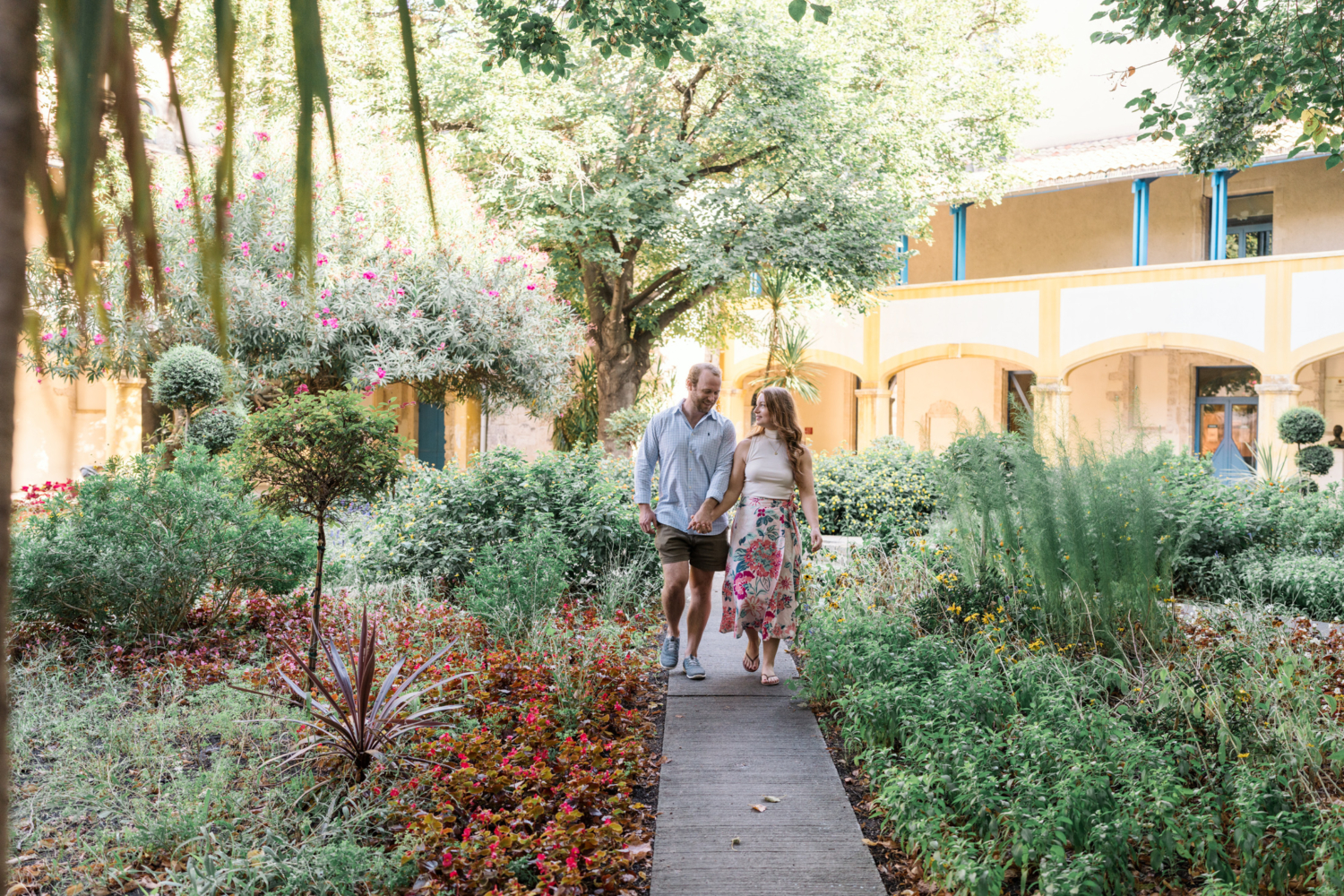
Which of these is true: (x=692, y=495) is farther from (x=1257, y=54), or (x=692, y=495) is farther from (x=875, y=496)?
(x=875, y=496)

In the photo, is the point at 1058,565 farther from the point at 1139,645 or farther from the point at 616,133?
the point at 616,133

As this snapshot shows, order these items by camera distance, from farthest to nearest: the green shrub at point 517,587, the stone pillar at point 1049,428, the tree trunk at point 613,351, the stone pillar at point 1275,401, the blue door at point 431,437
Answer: the blue door at point 431,437, the stone pillar at point 1275,401, the tree trunk at point 613,351, the green shrub at point 517,587, the stone pillar at point 1049,428

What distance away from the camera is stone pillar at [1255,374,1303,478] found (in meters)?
14.9

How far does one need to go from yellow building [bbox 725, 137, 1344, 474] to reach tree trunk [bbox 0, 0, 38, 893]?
614 inches

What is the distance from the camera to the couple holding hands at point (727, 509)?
4.77 meters

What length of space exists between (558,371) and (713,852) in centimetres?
1042

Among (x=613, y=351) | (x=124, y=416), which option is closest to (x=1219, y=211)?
(x=613, y=351)

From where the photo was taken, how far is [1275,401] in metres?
15.1

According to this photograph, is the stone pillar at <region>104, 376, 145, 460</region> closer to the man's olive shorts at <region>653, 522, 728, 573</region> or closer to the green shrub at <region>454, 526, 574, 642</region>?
the green shrub at <region>454, 526, 574, 642</region>

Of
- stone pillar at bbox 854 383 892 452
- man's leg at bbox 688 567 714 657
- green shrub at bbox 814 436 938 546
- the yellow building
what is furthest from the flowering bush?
stone pillar at bbox 854 383 892 452

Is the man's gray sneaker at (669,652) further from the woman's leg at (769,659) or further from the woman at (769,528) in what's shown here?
the woman's leg at (769,659)

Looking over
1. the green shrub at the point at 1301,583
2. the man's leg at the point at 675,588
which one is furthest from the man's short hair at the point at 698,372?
the green shrub at the point at 1301,583

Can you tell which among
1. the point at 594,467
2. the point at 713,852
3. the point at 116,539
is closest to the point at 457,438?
the point at 594,467

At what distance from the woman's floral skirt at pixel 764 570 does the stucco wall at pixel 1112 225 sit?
13.6 metres
